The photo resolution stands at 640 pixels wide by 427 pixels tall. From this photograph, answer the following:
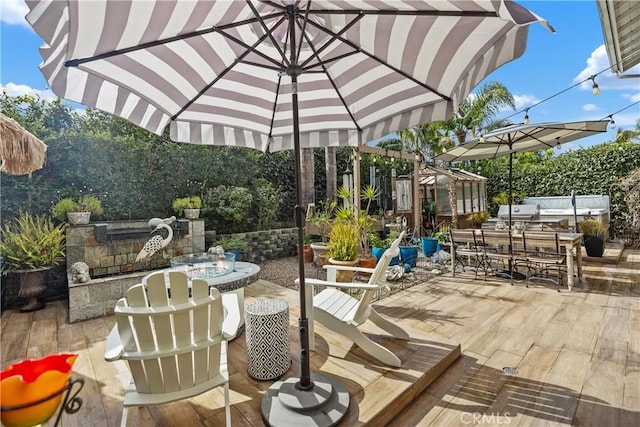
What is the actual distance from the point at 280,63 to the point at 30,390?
1.88 metres

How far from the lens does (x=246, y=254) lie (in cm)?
687

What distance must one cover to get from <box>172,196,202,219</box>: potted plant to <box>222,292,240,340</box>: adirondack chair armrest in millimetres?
3477

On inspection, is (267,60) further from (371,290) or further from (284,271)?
(284,271)

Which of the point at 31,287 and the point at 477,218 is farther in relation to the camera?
the point at 477,218

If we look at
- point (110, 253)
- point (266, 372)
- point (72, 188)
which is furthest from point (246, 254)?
point (266, 372)

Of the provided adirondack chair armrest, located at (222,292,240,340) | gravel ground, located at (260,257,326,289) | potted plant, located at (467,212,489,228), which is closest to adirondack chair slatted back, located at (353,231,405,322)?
adirondack chair armrest, located at (222,292,240,340)

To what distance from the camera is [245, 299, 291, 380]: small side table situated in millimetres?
2193

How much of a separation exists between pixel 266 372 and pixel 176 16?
239 centimetres

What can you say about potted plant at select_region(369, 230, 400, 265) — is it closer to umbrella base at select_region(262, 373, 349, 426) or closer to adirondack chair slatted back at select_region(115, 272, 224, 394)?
umbrella base at select_region(262, 373, 349, 426)

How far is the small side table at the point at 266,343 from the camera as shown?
2.19 m

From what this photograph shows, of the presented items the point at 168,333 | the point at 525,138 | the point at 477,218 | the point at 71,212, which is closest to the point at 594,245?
the point at 525,138

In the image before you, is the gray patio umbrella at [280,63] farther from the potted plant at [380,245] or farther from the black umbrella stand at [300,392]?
the potted plant at [380,245]

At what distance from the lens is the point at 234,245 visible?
20.1 feet

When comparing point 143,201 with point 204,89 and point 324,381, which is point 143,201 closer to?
point 204,89
